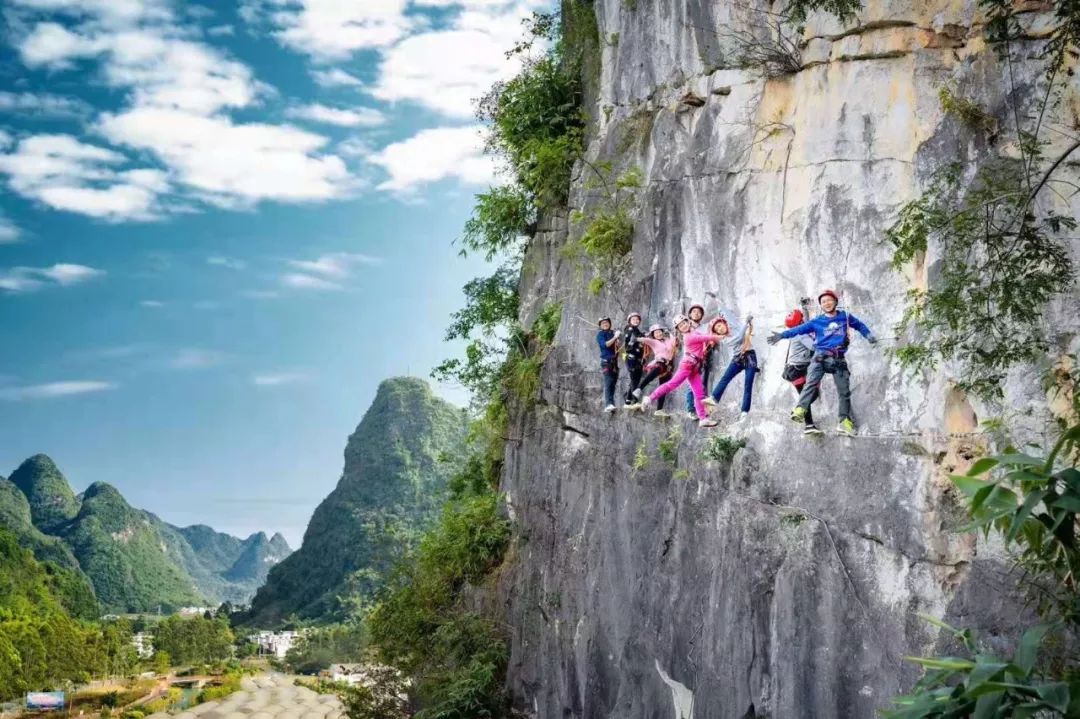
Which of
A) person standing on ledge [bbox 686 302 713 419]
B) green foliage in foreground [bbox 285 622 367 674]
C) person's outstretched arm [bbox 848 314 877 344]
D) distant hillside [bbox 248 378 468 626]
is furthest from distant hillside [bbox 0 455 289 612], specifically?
person's outstretched arm [bbox 848 314 877 344]

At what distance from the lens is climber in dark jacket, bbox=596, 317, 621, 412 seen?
11.4 m

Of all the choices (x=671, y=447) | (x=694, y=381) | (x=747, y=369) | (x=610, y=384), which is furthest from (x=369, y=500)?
(x=747, y=369)

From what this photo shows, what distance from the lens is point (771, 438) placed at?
8.73m

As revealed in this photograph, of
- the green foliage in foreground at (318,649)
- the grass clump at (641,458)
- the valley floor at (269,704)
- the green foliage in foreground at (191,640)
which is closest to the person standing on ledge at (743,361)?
the grass clump at (641,458)

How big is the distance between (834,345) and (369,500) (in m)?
55.2

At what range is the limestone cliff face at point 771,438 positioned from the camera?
7223 millimetres

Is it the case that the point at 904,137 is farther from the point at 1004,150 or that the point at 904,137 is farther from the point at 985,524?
the point at 985,524

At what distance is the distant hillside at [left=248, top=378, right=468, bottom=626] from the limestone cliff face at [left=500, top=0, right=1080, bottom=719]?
4058 cm

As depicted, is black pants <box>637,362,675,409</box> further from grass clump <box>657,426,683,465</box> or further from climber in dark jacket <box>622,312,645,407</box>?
grass clump <box>657,426,683,465</box>

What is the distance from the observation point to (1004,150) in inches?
289

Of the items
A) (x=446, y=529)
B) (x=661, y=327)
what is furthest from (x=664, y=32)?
(x=446, y=529)

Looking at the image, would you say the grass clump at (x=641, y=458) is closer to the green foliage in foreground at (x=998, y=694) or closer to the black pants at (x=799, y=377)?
the black pants at (x=799, y=377)

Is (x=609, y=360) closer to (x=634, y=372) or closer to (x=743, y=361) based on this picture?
(x=634, y=372)

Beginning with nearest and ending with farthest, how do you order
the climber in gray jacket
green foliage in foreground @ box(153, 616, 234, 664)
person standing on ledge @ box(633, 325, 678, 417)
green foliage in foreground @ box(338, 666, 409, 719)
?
1. the climber in gray jacket
2. person standing on ledge @ box(633, 325, 678, 417)
3. green foliage in foreground @ box(338, 666, 409, 719)
4. green foliage in foreground @ box(153, 616, 234, 664)
